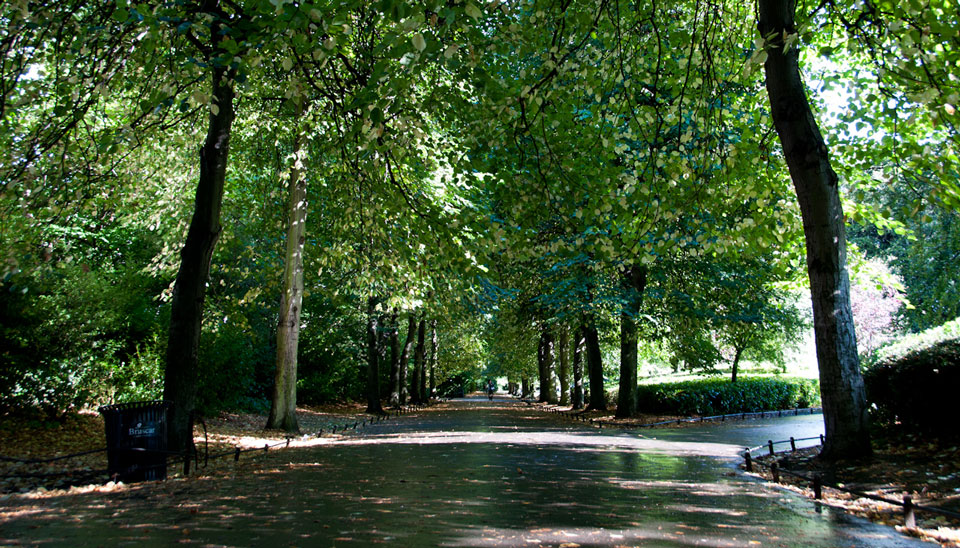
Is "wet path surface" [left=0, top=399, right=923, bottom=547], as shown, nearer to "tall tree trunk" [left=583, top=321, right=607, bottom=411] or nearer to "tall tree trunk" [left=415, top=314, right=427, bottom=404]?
"tall tree trunk" [left=583, top=321, right=607, bottom=411]

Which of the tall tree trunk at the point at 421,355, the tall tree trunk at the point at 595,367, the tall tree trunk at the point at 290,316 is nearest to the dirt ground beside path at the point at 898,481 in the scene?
the tall tree trunk at the point at 290,316

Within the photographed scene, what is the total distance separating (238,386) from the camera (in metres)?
20.2

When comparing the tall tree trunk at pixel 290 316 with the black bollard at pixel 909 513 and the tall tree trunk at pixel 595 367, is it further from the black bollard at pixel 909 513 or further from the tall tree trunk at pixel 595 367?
the black bollard at pixel 909 513

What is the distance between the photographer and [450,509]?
20.2 feet

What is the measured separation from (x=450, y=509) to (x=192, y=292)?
570cm

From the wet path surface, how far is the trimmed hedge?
1314 cm

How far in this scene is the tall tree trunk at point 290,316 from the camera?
15477 mm

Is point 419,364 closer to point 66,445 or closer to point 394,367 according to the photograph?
point 394,367

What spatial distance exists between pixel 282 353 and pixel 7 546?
11.0 m

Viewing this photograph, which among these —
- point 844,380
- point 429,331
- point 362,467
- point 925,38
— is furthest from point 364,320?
point 925,38

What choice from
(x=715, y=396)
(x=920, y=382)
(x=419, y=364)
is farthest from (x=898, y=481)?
(x=419, y=364)

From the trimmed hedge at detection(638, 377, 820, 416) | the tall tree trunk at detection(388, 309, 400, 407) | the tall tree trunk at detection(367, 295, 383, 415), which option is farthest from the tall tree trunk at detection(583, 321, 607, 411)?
the tall tree trunk at detection(388, 309, 400, 407)

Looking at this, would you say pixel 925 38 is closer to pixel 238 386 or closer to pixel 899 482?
pixel 899 482

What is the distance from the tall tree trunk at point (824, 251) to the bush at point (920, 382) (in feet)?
5.37
